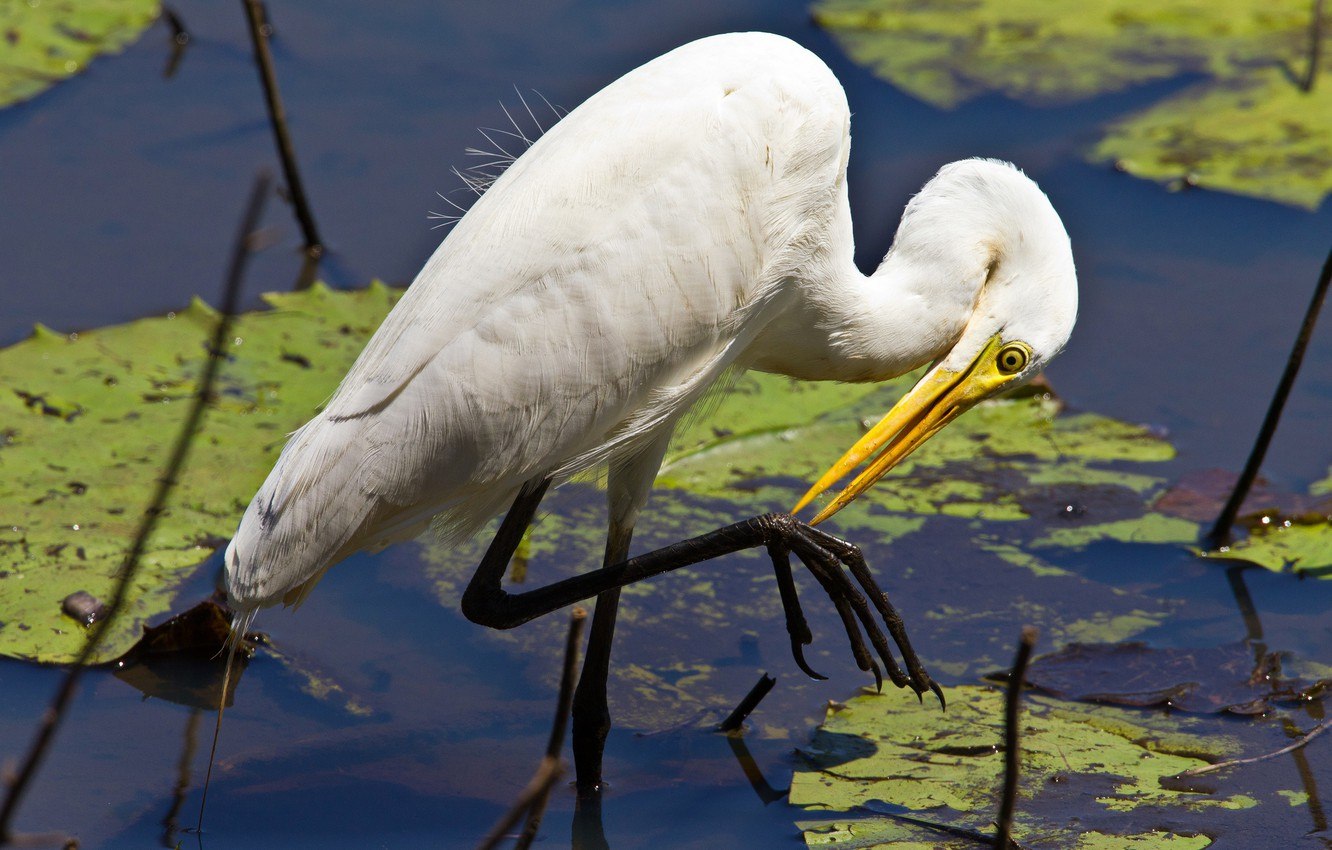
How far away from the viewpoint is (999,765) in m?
3.37

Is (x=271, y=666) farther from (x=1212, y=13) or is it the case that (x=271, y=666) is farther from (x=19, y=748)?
(x=1212, y=13)

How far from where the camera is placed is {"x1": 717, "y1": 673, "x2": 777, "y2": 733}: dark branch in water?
3.53 m

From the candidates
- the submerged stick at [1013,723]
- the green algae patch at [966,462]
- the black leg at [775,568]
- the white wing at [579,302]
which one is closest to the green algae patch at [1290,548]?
the green algae patch at [966,462]

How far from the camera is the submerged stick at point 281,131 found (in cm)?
514

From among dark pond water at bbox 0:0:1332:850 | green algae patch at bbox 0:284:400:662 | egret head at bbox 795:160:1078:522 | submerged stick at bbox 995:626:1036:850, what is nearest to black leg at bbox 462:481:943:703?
egret head at bbox 795:160:1078:522

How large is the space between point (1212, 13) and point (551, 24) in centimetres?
331

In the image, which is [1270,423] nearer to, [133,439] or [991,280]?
[991,280]

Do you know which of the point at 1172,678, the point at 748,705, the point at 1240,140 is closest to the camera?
the point at 748,705

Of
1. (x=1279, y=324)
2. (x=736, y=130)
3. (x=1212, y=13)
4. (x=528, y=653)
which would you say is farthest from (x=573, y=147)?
(x=1212, y=13)

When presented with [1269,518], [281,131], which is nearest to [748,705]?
[1269,518]

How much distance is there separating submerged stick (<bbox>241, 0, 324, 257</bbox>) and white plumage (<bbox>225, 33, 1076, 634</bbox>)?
2254 mm

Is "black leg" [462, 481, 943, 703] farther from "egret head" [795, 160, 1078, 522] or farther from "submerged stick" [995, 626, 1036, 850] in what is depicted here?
"submerged stick" [995, 626, 1036, 850]

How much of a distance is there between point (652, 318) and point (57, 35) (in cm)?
466

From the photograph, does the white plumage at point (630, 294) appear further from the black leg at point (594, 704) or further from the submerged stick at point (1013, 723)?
the submerged stick at point (1013, 723)
